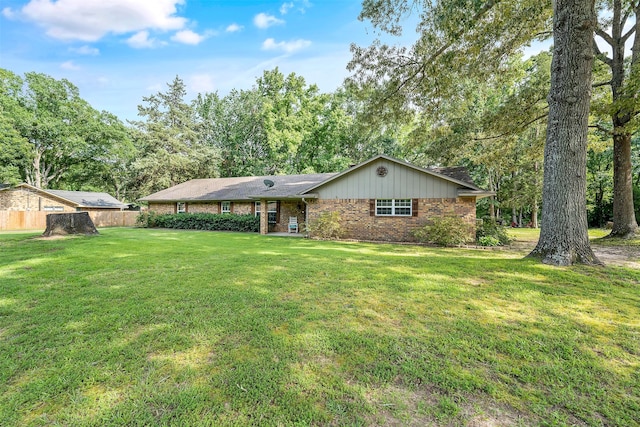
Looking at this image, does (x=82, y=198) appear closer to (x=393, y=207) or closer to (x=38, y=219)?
(x=38, y=219)

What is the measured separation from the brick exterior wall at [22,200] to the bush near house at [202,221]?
8.73 meters

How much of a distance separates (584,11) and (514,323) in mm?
7351

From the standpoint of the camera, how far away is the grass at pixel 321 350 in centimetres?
205

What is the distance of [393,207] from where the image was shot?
42.8 ft

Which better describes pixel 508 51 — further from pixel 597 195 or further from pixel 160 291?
pixel 597 195

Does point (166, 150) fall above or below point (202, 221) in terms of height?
above

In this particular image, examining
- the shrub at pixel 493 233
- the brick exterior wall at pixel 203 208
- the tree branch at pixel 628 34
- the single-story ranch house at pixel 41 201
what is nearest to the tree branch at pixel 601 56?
the tree branch at pixel 628 34

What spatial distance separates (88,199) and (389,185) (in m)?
27.5

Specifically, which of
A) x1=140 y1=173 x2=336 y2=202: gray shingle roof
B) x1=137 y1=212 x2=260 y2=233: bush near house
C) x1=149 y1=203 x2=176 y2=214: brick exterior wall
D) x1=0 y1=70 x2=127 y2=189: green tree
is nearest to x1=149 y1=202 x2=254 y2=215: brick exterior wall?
x1=149 y1=203 x2=176 y2=214: brick exterior wall

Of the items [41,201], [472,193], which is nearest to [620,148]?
[472,193]

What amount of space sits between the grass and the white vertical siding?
7.09 metres

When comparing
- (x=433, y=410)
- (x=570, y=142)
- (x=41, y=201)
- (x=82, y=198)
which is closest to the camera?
(x=433, y=410)

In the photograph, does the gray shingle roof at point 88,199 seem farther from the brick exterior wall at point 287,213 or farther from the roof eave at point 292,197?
the brick exterior wall at point 287,213

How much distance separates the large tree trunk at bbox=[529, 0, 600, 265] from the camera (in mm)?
6273
